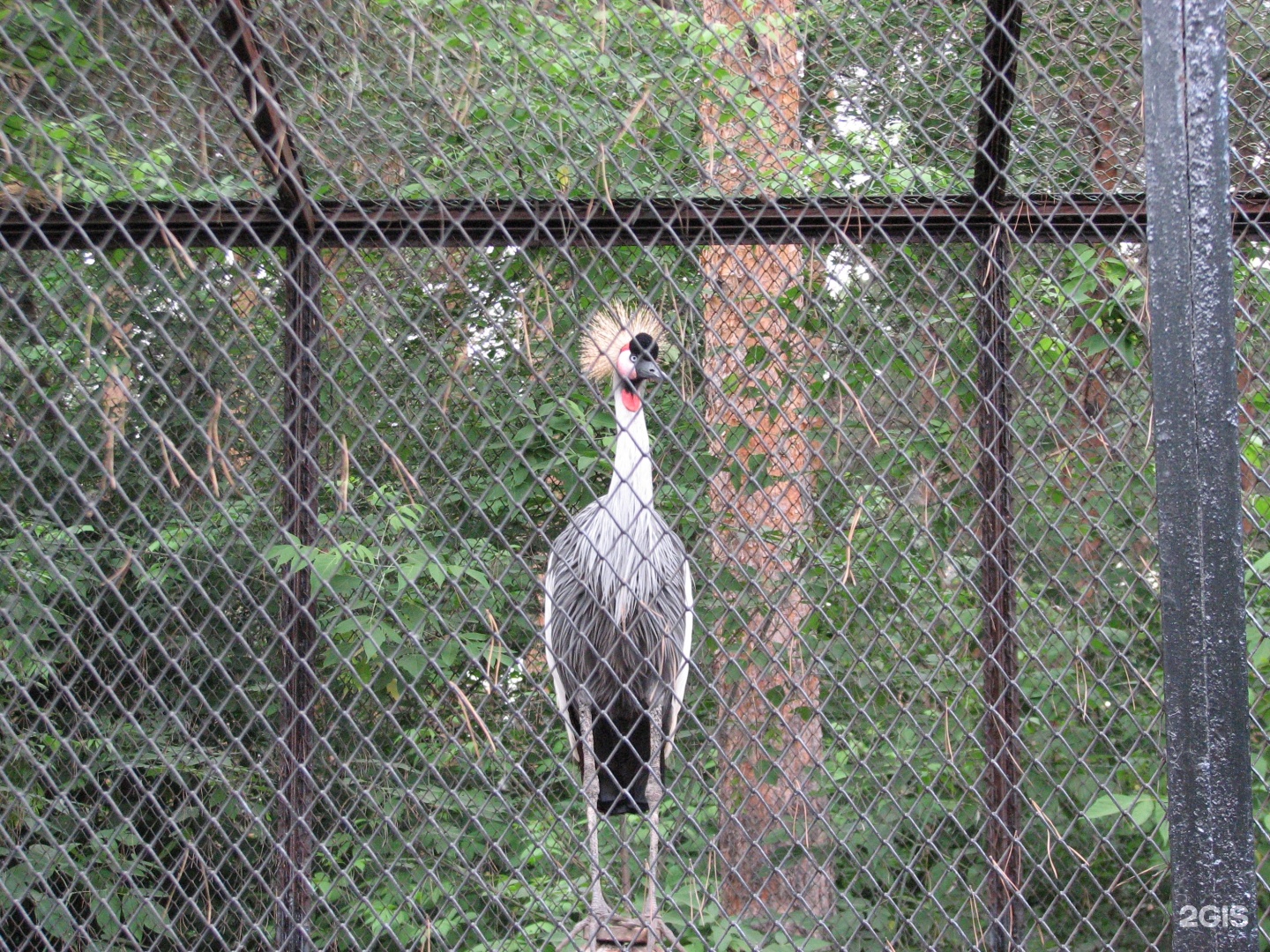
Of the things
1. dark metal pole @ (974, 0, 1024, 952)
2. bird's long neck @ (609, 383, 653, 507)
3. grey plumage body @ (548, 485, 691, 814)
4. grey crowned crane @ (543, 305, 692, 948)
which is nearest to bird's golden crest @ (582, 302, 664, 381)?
grey crowned crane @ (543, 305, 692, 948)

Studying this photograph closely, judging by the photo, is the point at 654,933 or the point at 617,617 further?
→ the point at 617,617

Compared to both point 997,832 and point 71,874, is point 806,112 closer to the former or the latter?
point 997,832

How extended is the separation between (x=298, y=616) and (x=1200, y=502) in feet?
5.49

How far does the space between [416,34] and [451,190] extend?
32 cm


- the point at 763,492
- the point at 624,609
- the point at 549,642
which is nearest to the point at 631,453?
the point at 624,609

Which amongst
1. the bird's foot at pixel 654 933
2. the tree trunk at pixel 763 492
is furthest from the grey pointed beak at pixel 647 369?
the bird's foot at pixel 654 933

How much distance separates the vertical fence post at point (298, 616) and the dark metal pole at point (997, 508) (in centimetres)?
133

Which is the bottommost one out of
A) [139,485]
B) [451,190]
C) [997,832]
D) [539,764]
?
[539,764]

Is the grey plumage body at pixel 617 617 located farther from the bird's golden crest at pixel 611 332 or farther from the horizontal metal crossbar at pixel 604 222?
the horizontal metal crossbar at pixel 604 222

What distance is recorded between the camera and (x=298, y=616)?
2164 mm

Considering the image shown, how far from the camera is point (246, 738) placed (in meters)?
2.67

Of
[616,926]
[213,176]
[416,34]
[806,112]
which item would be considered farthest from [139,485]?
[806,112]

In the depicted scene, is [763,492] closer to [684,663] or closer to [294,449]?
→ [684,663]

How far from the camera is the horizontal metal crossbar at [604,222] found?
2.07 m
